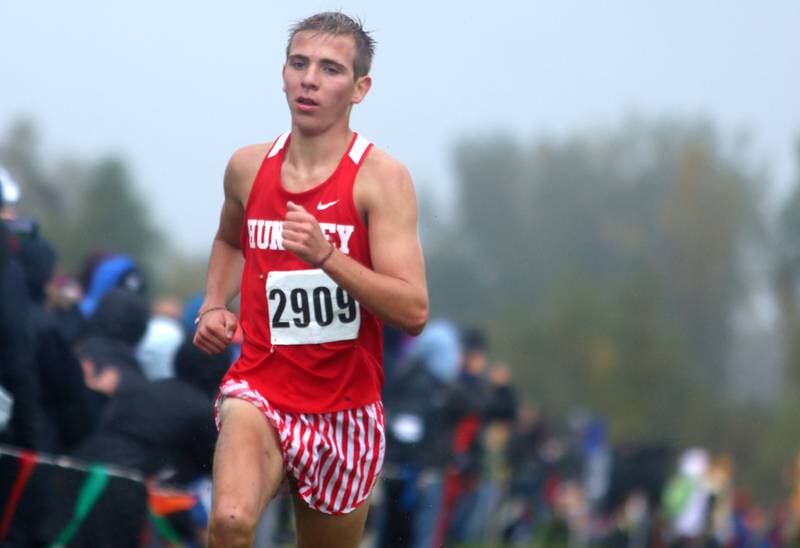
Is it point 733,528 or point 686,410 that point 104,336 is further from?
point 686,410

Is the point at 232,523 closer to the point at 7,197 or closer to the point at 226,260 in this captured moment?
the point at 226,260

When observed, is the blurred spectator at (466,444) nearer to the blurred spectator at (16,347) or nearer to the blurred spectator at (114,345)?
the blurred spectator at (114,345)

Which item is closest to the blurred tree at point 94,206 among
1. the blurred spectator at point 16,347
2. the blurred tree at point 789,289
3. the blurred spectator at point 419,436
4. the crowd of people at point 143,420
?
the blurred tree at point 789,289

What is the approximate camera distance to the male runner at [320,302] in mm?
5359

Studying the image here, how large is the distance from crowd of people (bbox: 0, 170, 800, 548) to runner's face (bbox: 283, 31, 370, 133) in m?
2.06

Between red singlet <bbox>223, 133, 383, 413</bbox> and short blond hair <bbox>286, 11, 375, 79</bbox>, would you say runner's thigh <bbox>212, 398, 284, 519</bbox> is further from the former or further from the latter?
short blond hair <bbox>286, 11, 375, 79</bbox>

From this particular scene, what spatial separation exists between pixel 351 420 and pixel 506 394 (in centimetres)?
936

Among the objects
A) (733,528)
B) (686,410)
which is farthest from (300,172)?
(686,410)

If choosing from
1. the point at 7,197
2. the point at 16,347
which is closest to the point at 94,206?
the point at 7,197

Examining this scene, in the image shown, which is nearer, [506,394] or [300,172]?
[300,172]

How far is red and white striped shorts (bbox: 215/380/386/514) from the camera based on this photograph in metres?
5.44

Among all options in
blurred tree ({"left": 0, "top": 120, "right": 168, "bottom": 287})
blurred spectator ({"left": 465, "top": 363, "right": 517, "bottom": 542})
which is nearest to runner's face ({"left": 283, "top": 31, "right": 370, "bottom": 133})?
blurred spectator ({"left": 465, "top": 363, "right": 517, "bottom": 542})

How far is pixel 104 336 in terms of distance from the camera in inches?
355

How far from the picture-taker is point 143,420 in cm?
793
